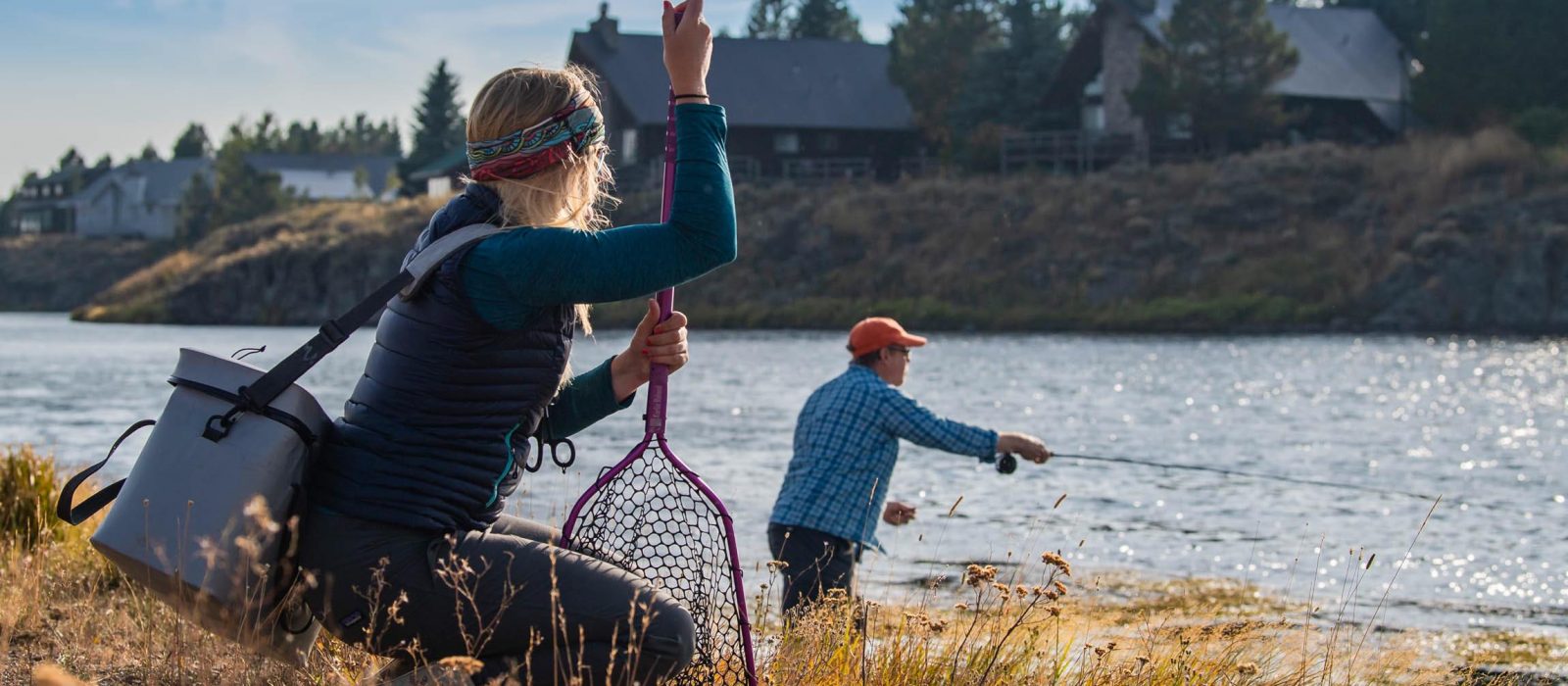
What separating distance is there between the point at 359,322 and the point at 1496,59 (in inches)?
2223

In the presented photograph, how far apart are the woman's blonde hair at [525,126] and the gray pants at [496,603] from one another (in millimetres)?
509

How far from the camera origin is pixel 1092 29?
205 feet

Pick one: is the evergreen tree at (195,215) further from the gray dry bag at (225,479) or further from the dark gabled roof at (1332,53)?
the gray dry bag at (225,479)

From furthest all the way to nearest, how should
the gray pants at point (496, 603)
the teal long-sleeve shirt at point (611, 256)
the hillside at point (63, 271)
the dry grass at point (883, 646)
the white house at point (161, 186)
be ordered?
the white house at point (161, 186), the hillside at point (63, 271), the dry grass at point (883, 646), the gray pants at point (496, 603), the teal long-sleeve shirt at point (611, 256)

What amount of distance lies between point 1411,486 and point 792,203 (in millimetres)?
44885

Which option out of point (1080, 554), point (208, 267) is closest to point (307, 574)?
point (1080, 554)

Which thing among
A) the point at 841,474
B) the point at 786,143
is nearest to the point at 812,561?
the point at 841,474

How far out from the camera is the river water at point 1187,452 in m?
11.8

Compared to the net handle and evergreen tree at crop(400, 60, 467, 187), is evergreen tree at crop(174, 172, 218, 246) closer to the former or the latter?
evergreen tree at crop(400, 60, 467, 187)

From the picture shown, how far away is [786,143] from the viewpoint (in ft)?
227

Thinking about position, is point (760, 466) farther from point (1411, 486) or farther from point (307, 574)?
point (307, 574)

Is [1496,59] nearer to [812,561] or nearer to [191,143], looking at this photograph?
[812,561]

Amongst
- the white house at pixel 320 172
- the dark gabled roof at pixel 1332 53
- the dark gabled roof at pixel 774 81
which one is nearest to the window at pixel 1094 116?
the dark gabled roof at pixel 1332 53

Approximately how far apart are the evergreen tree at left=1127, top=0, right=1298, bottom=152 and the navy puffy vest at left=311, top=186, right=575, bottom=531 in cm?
5392
